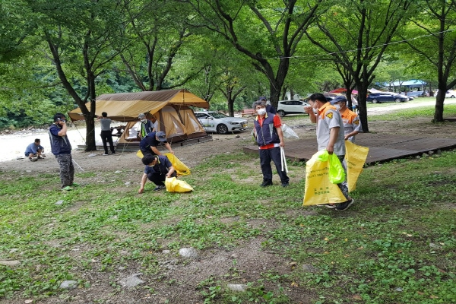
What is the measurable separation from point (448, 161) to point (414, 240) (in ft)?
16.8

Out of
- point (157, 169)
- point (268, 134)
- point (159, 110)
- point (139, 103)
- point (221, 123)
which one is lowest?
point (157, 169)

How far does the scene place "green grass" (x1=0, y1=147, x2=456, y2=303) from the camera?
11.3ft

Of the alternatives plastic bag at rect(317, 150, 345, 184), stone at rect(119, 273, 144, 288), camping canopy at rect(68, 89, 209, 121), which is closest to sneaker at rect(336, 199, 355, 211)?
plastic bag at rect(317, 150, 345, 184)

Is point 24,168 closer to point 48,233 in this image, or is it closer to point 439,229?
point 48,233

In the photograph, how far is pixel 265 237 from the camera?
4691 mm

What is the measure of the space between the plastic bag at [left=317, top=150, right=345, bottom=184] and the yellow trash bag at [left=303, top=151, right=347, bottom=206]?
0.19 feet

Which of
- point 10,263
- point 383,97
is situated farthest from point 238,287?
point 383,97

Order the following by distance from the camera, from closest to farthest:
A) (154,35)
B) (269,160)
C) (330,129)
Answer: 1. (330,129)
2. (269,160)
3. (154,35)

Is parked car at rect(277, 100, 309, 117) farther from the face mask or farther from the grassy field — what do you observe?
the face mask

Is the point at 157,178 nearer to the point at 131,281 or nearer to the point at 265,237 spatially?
the point at 265,237

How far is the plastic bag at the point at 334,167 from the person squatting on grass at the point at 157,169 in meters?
3.56

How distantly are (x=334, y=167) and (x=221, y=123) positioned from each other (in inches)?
705

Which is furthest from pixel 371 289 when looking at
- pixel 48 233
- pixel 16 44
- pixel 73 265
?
pixel 16 44

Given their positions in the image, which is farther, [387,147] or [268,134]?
[387,147]
